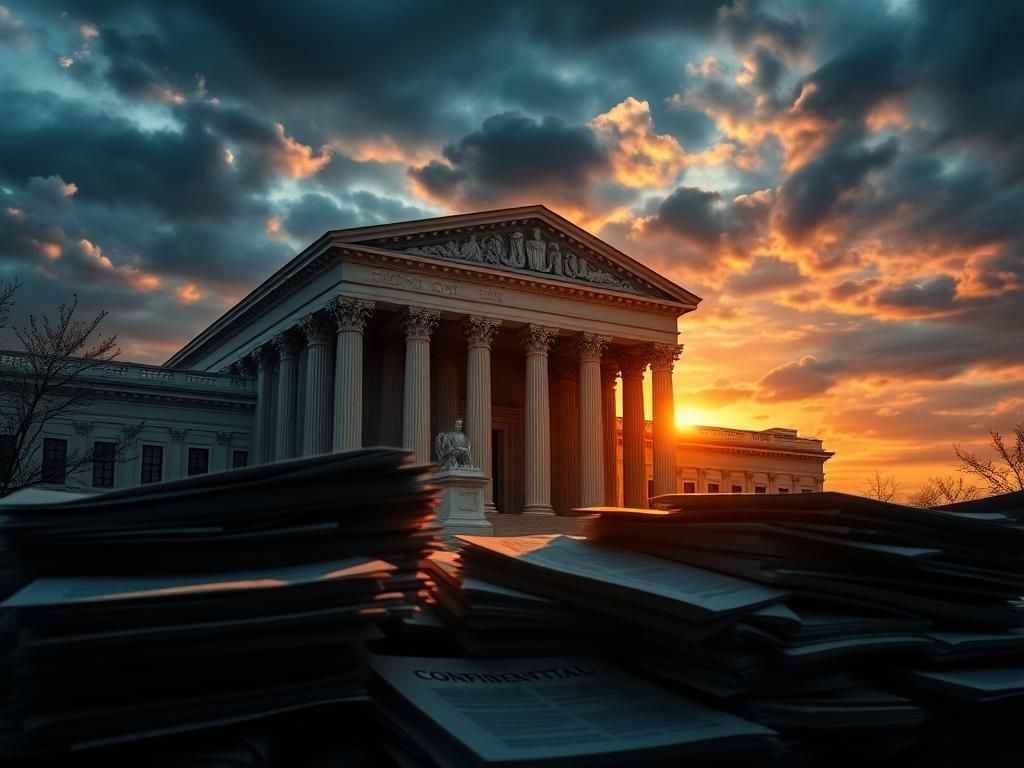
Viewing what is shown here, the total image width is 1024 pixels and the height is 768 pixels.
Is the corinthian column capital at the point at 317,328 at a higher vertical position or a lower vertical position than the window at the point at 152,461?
higher

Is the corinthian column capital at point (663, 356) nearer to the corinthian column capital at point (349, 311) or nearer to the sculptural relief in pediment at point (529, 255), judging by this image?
the sculptural relief in pediment at point (529, 255)

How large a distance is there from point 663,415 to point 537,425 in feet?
22.1

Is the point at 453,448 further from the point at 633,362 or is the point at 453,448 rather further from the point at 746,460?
the point at 746,460

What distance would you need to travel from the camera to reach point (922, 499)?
68000mm

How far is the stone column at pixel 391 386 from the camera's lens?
125 ft

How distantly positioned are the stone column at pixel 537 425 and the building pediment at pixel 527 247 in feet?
9.15

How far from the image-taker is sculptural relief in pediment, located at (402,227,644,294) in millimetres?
37125

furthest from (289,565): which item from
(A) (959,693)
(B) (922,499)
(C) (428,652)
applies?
(B) (922,499)

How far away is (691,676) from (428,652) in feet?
2.81

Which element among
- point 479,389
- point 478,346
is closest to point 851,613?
point 479,389

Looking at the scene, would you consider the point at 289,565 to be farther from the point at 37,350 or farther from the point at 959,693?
the point at 37,350

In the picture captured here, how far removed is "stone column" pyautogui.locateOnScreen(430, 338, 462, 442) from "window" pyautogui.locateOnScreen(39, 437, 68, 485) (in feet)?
47.0

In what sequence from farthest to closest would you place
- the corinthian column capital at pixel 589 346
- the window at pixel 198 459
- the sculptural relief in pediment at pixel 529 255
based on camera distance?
the window at pixel 198 459, the corinthian column capital at pixel 589 346, the sculptural relief in pediment at pixel 529 255

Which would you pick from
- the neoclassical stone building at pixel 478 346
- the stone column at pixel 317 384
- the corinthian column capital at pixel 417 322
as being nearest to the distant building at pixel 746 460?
the neoclassical stone building at pixel 478 346
